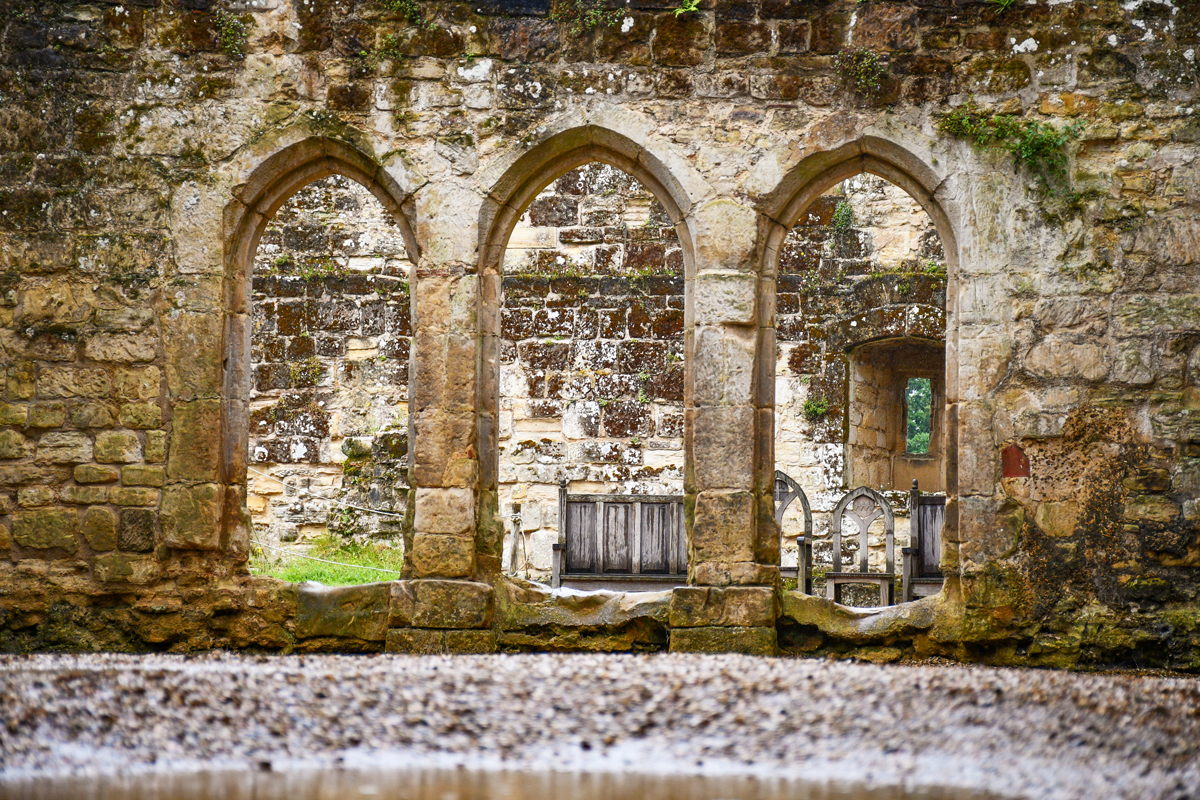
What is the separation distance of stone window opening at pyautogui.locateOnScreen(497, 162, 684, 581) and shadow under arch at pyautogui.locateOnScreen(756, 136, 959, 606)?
3.19 metres

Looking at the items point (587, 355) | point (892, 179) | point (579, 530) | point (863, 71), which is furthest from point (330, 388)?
point (863, 71)

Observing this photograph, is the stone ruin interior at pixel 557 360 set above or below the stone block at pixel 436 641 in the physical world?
above

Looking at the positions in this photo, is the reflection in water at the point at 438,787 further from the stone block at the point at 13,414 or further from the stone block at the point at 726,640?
the stone block at the point at 13,414

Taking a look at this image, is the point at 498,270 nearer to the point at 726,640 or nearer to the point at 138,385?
the point at 138,385

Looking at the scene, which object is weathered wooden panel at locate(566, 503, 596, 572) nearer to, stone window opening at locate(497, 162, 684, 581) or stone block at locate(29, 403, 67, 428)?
stone window opening at locate(497, 162, 684, 581)

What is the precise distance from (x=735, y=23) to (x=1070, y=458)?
2.48m

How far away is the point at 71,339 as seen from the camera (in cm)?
555

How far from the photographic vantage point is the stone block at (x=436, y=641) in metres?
5.33

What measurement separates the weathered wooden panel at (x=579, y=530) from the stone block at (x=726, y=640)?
1912 millimetres

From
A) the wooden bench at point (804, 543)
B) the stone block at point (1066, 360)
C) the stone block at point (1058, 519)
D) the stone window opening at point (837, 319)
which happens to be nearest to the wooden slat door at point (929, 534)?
the wooden bench at point (804, 543)

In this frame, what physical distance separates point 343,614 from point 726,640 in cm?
174

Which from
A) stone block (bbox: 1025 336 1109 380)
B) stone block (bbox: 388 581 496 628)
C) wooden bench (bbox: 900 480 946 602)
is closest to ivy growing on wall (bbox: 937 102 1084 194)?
stone block (bbox: 1025 336 1109 380)

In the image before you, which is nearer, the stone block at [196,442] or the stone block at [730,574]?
the stone block at [730,574]

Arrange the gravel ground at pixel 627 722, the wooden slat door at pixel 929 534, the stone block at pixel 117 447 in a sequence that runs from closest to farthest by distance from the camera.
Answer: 1. the gravel ground at pixel 627 722
2. the stone block at pixel 117 447
3. the wooden slat door at pixel 929 534
